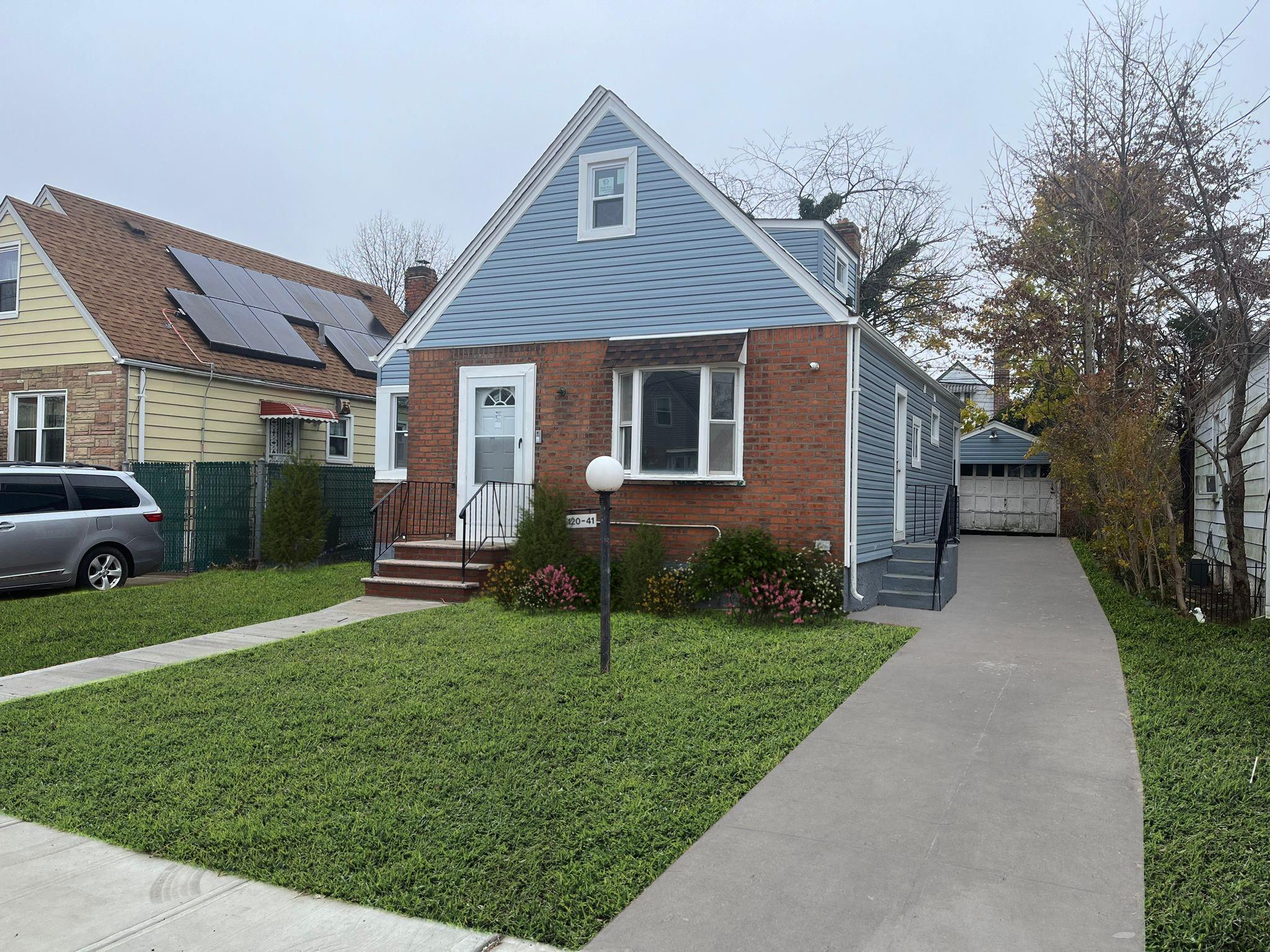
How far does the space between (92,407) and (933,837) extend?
16.2 metres

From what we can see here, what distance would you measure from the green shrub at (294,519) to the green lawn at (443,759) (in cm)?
671

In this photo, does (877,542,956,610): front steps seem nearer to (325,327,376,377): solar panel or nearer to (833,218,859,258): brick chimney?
(833,218,859,258): brick chimney

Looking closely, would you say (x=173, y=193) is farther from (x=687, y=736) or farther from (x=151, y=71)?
(x=687, y=736)

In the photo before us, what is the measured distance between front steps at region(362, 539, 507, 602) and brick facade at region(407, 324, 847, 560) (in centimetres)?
140

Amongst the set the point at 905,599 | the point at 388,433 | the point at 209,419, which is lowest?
the point at 905,599

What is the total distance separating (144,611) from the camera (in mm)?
10555

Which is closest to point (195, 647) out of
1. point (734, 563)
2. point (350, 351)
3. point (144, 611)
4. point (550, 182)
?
point (144, 611)

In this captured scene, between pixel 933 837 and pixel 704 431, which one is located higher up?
pixel 704 431

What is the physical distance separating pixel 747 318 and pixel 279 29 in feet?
24.2

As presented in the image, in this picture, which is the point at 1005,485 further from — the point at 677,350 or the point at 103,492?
the point at 103,492

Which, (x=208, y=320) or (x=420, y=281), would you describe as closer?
(x=208, y=320)

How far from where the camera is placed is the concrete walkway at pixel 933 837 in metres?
3.51

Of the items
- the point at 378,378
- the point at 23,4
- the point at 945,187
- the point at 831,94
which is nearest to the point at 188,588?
the point at 378,378

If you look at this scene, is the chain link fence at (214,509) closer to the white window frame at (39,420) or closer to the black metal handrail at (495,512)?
the white window frame at (39,420)
